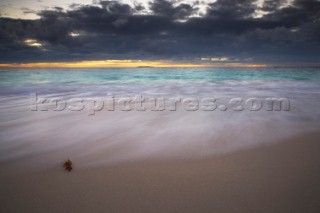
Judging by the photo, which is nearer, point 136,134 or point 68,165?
point 68,165

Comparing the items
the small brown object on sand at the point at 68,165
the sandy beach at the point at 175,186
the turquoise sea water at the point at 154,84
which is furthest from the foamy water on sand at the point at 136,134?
the turquoise sea water at the point at 154,84

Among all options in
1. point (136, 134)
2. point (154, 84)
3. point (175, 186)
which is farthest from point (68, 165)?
point (154, 84)

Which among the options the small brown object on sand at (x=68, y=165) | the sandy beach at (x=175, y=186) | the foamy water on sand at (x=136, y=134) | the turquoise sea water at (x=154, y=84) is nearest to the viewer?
the sandy beach at (x=175, y=186)

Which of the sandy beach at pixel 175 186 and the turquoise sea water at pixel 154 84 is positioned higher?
the turquoise sea water at pixel 154 84

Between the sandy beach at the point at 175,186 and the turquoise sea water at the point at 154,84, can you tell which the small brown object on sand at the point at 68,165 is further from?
the turquoise sea water at the point at 154,84

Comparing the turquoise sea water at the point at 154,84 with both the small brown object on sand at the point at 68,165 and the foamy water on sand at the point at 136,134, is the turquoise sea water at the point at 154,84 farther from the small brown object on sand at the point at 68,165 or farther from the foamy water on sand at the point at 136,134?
the small brown object on sand at the point at 68,165

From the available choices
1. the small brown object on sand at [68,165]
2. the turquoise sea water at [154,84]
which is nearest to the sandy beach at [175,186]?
the small brown object on sand at [68,165]

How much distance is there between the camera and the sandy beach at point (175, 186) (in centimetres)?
239

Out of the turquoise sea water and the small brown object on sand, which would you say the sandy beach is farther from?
the turquoise sea water

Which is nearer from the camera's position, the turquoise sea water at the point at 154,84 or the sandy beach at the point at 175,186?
the sandy beach at the point at 175,186

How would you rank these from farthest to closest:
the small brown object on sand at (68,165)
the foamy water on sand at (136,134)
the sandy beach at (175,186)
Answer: the foamy water on sand at (136,134) → the small brown object on sand at (68,165) → the sandy beach at (175,186)

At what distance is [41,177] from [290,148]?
4033mm

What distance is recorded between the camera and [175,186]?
8.92 ft

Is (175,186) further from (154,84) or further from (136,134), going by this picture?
(154,84)
